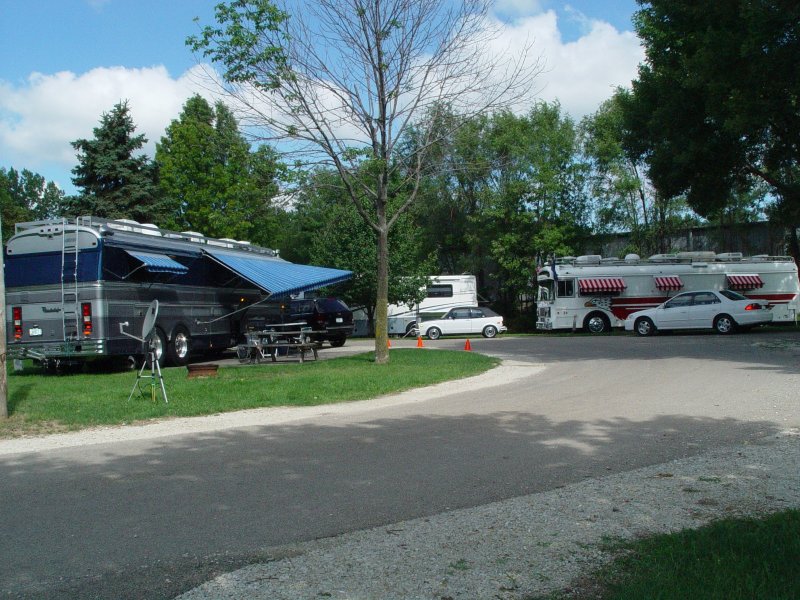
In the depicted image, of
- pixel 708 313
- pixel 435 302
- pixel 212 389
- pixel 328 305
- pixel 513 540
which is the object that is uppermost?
pixel 435 302

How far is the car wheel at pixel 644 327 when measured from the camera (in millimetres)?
29422

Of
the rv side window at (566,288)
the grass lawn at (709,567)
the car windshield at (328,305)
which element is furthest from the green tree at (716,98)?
the grass lawn at (709,567)

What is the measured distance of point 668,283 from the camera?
32.7 meters

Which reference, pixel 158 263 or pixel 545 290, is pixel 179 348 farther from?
pixel 545 290

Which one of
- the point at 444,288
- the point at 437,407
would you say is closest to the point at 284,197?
the point at 437,407

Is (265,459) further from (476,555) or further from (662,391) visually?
(662,391)

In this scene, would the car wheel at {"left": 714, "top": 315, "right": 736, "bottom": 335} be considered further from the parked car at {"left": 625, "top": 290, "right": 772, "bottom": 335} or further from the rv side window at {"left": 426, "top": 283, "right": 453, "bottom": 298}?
the rv side window at {"left": 426, "top": 283, "right": 453, "bottom": 298}

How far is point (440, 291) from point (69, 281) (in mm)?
25004

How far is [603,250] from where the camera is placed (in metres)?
45.7

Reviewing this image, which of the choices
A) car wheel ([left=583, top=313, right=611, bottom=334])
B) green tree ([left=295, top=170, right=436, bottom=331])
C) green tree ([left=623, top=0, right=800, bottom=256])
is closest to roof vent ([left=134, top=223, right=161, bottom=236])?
green tree ([left=623, top=0, right=800, bottom=256])

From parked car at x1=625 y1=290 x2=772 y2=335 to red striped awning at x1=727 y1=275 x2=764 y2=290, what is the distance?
3.53 metres

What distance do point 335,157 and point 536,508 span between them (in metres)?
13.3

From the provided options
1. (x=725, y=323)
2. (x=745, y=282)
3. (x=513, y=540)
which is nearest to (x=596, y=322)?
(x=725, y=323)

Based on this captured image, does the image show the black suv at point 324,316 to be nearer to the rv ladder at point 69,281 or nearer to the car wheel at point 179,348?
the car wheel at point 179,348
